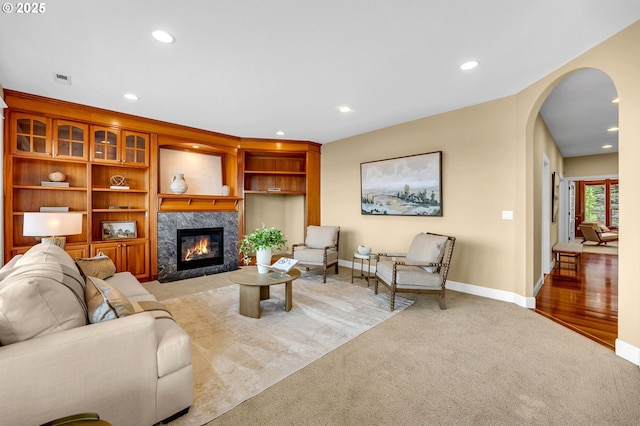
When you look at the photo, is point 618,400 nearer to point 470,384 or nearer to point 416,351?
point 470,384

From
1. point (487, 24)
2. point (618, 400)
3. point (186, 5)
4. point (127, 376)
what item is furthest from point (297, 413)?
point (487, 24)

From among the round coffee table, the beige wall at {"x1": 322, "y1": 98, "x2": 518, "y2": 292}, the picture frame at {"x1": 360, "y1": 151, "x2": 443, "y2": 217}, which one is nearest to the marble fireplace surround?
the round coffee table

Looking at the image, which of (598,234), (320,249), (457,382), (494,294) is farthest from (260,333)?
(598,234)

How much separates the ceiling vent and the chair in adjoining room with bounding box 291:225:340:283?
3574 mm

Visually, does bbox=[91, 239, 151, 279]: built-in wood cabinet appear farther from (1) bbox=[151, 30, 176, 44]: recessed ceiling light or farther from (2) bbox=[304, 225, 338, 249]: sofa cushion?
(1) bbox=[151, 30, 176, 44]: recessed ceiling light

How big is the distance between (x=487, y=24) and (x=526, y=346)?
273 cm

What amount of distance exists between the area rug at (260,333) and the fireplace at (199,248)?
1.16 meters

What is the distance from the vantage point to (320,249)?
16.5 ft

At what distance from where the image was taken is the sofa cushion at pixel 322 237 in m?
5.14

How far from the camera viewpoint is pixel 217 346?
8.05 feet

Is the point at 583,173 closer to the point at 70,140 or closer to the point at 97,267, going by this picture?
the point at 97,267

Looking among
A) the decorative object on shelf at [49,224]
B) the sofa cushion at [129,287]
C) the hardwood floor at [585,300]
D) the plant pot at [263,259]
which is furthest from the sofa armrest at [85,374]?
the hardwood floor at [585,300]

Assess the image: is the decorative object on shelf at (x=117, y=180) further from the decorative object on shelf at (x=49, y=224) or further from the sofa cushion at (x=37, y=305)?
the sofa cushion at (x=37, y=305)

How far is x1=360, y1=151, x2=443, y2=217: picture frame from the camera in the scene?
4.25 meters
